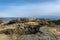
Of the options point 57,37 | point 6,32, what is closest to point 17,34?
point 6,32

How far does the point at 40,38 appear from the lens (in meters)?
15.8

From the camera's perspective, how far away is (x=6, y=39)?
17.3 meters

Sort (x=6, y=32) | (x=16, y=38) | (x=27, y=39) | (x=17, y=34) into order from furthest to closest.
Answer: (x=6, y=32) < (x=17, y=34) < (x=16, y=38) < (x=27, y=39)

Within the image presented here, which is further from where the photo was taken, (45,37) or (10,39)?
(10,39)

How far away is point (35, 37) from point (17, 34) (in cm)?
297

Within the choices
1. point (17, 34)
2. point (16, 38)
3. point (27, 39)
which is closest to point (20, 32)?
point (17, 34)

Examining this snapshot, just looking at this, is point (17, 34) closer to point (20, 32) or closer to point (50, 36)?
point (20, 32)

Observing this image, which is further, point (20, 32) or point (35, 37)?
point (20, 32)

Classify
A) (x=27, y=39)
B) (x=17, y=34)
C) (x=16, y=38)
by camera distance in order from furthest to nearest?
(x=17, y=34), (x=16, y=38), (x=27, y=39)

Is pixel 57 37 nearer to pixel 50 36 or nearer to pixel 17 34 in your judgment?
pixel 50 36

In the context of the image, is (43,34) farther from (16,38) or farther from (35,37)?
(16,38)

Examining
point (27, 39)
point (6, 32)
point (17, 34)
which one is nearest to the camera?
point (27, 39)

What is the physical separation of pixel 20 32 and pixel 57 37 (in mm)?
4448

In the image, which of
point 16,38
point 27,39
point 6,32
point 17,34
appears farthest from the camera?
point 6,32
